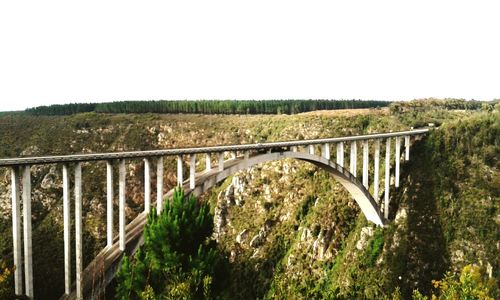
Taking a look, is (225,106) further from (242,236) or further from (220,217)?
(242,236)

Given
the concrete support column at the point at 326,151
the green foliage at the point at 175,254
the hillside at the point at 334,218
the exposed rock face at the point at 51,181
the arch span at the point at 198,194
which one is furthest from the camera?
the exposed rock face at the point at 51,181

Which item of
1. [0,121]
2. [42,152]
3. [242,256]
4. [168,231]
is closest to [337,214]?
[242,256]

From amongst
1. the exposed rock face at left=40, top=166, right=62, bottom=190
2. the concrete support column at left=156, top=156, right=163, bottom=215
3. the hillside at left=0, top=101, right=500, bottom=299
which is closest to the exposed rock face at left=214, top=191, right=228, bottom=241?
the hillside at left=0, top=101, right=500, bottom=299

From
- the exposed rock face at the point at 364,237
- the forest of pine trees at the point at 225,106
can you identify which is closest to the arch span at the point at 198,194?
the exposed rock face at the point at 364,237

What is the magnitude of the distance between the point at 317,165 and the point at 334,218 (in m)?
12.0

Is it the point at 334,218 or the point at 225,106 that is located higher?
the point at 225,106

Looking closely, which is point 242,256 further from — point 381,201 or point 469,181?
point 469,181

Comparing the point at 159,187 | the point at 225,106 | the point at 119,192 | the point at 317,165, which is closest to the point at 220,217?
the point at 317,165

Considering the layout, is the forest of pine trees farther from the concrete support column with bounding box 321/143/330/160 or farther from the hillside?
the concrete support column with bounding box 321/143/330/160

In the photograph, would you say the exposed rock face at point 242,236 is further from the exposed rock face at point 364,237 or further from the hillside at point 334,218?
the exposed rock face at point 364,237

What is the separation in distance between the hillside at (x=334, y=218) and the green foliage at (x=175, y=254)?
1268 cm

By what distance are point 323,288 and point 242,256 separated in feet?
42.2

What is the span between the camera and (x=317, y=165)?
129ft

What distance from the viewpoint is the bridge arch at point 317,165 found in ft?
98.2
